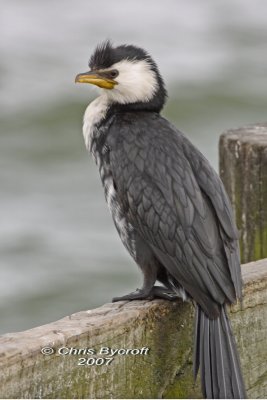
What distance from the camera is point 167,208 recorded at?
3.81 meters

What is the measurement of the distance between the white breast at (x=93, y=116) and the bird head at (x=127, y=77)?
3 cm

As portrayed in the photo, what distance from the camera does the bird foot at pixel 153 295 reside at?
3707 millimetres

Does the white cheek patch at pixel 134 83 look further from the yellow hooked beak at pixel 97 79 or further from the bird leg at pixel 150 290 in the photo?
the bird leg at pixel 150 290

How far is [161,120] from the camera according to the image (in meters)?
4.16

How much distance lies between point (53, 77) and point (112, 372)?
8.14m

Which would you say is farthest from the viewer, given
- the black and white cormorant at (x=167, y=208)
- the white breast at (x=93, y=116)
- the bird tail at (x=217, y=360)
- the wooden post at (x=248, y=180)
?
the wooden post at (x=248, y=180)

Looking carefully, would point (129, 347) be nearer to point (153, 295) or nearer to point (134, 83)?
point (153, 295)

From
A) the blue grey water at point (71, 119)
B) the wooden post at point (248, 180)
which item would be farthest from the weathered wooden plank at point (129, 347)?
A: the blue grey water at point (71, 119)

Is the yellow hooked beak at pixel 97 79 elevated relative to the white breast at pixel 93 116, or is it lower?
elevated

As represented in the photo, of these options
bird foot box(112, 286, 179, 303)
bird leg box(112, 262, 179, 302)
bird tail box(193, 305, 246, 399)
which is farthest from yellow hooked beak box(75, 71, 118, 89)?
bird tail box(193, 305, 246, 399)

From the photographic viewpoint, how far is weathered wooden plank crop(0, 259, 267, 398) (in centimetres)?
293

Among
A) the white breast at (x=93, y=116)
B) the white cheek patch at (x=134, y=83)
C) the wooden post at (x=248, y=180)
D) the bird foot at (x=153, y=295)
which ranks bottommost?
the bird foot at (x=153, y=295)

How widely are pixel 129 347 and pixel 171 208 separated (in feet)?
2.29

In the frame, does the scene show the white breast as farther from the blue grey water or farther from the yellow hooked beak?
the blue grey water
